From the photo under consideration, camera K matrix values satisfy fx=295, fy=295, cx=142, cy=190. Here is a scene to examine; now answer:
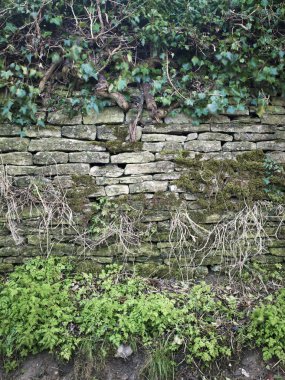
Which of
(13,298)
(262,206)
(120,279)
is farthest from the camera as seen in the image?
(262,206)

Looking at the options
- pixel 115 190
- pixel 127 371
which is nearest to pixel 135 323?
pixel 127 371

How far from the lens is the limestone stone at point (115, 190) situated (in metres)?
3.02

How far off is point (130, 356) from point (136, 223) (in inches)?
46.4

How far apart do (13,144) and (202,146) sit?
194cm

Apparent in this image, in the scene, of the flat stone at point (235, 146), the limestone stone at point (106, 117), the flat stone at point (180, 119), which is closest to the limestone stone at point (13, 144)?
the limestone stone at point (106, 117)

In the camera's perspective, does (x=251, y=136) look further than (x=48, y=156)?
Yes

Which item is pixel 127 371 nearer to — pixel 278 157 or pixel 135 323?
pixel 135 323

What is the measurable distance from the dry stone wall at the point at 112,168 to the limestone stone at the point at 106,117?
0.03ft

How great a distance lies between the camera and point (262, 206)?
3066 millimetres

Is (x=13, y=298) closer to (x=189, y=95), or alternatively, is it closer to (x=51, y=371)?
(x=51, y=371)

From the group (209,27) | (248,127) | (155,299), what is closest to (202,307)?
(155,299)

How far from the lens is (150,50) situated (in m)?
3.12

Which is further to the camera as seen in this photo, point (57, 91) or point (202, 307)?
point (57, 91)

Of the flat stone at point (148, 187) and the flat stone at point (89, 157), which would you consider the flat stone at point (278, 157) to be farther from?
the flat stone at point (89, 157)
